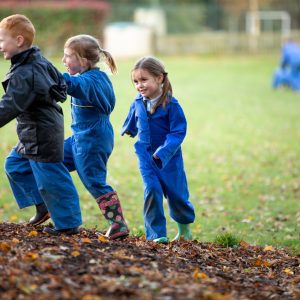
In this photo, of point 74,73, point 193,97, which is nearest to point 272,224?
point 74,73

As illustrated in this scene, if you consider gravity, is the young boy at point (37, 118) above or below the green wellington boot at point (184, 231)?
above

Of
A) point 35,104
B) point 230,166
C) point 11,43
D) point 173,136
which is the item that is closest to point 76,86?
point 35,104

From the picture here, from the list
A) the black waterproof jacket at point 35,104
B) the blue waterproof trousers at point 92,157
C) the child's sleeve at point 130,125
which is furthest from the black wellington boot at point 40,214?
the child's sleeve at point 130,125

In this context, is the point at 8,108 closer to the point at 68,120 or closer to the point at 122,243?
the point at 122,243

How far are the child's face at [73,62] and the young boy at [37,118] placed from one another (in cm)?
45

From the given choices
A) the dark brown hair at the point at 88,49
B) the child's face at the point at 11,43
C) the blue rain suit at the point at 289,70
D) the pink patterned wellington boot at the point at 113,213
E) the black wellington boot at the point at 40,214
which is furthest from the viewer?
the blue rain suit at the point at 289,70

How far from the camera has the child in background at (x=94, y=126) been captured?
21.5ft

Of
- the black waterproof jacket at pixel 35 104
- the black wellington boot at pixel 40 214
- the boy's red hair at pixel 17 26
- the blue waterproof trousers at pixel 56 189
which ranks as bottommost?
the black wellington boot at pixel 40 214

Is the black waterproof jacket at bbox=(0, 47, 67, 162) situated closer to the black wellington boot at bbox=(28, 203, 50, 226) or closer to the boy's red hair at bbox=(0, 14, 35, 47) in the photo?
the boy's red hair at bbox=(0, 14, 35, 47)

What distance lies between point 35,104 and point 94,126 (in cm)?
69

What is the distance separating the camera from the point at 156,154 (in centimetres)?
672

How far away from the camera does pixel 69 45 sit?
6531mm

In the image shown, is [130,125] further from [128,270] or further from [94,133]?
[128,270]

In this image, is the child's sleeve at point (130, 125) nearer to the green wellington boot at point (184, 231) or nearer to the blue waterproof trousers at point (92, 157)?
the blue waterproof trousers at point (92, 157)
